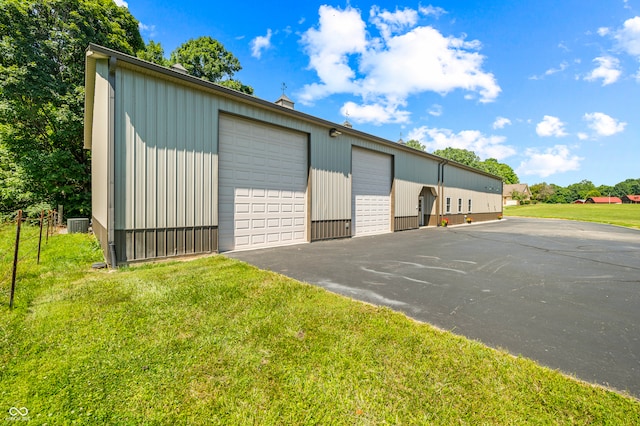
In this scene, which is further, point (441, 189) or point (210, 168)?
point (441, 189)

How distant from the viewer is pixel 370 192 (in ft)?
41.6

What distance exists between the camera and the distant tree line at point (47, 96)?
1255cm

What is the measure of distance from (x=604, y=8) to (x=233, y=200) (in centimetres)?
1292

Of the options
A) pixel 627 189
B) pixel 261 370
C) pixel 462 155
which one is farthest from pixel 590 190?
pixel 261 370

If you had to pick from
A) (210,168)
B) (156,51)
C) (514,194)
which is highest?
(156,51)

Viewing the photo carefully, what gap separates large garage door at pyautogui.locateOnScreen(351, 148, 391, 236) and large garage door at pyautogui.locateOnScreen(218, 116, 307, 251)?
3103 millimetres

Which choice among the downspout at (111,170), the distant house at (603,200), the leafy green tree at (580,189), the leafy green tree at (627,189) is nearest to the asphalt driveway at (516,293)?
the downspout at (111,170)

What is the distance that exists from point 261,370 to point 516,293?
416 cm

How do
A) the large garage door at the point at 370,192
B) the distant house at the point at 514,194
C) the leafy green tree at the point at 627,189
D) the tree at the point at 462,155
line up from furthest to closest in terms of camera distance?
the leafy green tree at the point at 627,189 < the distant house at the point at 514,194 < the tree at the point at 462,155 < the large garage door at the point at 370,192

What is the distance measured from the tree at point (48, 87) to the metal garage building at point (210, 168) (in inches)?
93.5

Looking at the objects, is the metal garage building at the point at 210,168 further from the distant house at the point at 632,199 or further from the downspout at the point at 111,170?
the distant house at the point at 632,199

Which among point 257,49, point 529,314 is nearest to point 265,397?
point 529,314

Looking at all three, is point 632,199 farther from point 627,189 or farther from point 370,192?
point 370,192

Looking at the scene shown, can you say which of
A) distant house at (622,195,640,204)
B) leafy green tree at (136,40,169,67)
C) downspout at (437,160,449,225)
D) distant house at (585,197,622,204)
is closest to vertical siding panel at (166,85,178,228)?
leafy green tree at (136,40,169,67)
